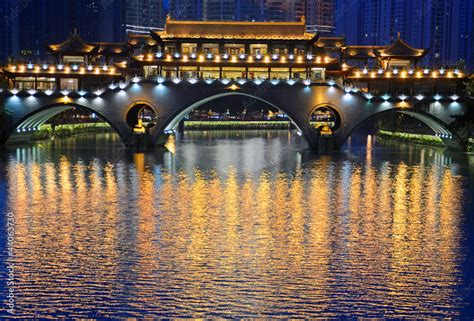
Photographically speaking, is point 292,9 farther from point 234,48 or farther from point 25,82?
point 25,82

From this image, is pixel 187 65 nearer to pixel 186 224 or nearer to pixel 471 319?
pixel 186 224

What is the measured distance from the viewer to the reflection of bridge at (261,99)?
62.0 m

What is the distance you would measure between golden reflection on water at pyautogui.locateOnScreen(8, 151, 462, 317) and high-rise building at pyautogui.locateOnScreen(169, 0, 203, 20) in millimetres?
151353

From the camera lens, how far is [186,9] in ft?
627

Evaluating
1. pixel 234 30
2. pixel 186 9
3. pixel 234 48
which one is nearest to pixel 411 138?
pixel 234 48

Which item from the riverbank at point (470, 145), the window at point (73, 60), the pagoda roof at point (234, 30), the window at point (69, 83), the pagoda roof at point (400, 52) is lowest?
the riverbank at point (470, 145)

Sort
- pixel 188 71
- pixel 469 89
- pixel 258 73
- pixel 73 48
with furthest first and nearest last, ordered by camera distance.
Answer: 1. pixel 73 48
2. pixel 258 73
3. pixel 188 71
4. pixel 469 89

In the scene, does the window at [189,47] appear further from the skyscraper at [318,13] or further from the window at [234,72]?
the skyscraper at [318,13]

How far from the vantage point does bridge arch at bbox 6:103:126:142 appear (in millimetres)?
63322

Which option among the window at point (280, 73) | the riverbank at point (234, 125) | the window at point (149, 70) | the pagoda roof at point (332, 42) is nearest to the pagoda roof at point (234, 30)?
the window at point (280, 73)

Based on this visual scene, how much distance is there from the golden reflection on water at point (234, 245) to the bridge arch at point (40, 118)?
71.1 ft

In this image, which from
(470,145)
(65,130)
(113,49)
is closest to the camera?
(470,145)

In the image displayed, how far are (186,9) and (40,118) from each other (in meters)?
126

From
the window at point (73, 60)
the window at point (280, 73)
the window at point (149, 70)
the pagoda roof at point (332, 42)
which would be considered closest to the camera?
the window at point (149, 70)
